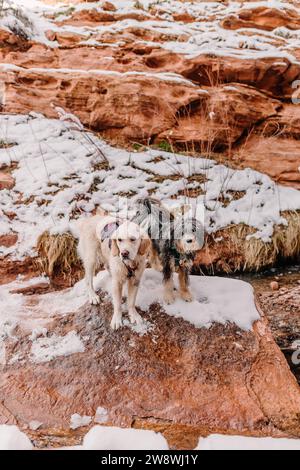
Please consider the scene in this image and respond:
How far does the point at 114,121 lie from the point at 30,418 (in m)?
7.10

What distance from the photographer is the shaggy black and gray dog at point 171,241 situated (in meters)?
3.52

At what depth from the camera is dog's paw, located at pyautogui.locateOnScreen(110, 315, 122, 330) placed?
3546 mm

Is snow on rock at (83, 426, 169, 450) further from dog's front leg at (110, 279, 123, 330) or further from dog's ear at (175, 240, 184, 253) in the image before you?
dog's ear at (175, 240, 184, 253)

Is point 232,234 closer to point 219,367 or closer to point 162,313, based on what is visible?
point 162,313

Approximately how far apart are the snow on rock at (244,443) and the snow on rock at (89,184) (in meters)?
4.01

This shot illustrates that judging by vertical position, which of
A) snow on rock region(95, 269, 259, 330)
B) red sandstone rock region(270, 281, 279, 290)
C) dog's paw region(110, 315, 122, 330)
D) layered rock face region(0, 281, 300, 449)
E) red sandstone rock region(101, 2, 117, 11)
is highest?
red sandstone rock region(101, 2, 117, 11)

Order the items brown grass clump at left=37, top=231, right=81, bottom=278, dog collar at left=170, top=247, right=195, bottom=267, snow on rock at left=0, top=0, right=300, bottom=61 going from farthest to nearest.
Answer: snow on rock at left=0, top=0, right=300, bottom=61, brown grass clump at left=37, top=231, right=81, bottom=278, dog collar at left=170, top=247, right=195, bottom=267

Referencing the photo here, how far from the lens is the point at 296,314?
506 cm

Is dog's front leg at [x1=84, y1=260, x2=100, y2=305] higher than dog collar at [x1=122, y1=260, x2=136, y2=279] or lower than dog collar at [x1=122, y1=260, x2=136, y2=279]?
lower

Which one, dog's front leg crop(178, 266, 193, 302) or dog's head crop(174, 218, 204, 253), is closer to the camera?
dog's head crop(174, 218, 204, 253)

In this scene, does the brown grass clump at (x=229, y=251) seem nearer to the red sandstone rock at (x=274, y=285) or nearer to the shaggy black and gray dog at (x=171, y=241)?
the red sandstone rock at (x=274, y=285)

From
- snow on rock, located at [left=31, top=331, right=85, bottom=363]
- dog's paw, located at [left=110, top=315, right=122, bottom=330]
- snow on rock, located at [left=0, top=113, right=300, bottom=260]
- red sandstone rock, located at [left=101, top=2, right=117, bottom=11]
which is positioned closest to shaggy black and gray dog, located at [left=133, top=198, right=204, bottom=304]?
dog's paw, located at [left=110, top=315, right=122, bottom=330]

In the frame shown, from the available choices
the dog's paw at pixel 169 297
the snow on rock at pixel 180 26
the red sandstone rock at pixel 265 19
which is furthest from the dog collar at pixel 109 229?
the red sandstone rock at pixel 265 19

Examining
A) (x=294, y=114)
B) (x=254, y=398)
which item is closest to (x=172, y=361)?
(x=254, y=398)
